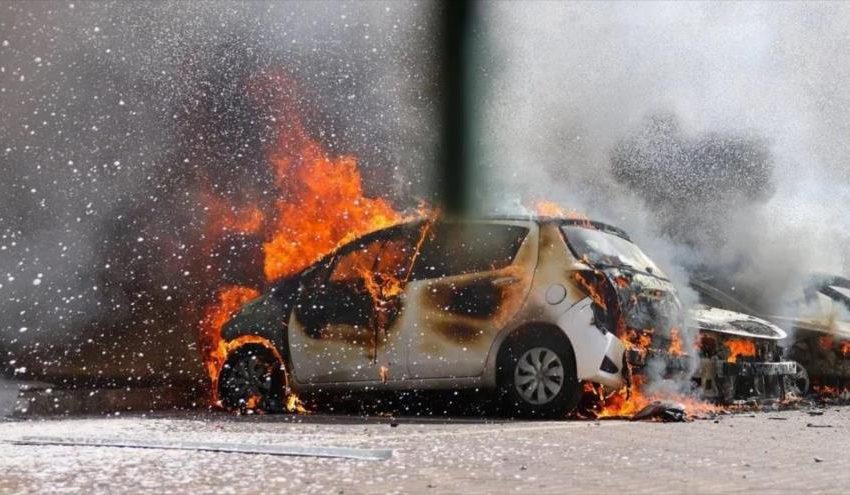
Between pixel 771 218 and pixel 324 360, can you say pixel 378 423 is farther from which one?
pixel 771 218

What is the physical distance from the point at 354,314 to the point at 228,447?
3.28m

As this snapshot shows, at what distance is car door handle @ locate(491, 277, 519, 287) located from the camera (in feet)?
28.8

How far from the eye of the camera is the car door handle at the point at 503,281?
345 inches

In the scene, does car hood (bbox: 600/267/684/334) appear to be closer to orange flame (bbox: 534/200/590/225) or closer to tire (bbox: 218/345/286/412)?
orange flame (bbox: 534/200/590/225)

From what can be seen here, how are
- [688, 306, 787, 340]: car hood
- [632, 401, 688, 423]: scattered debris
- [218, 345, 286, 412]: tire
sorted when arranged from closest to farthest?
[632, 401, 688, 423]: scattered debris, [688, 306, 787, 340]: car hood, [218, 345, 286, 412]: tire

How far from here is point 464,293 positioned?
8938 mm

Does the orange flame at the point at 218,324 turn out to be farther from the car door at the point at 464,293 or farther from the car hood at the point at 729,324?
the car hood at the point at 729,324

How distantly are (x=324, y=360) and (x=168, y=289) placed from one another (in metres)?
4.63

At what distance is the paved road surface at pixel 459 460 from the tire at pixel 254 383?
45.2 inches

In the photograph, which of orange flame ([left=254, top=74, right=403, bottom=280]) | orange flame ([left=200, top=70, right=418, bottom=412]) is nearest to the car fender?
orange flame ([left=200, top=70, right=418, bottom=412])

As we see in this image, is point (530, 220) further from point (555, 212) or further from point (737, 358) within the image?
point (737, 358)

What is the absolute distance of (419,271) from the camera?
9.22 meters

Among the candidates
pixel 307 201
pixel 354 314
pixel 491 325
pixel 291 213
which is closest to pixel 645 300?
pixel 491 325

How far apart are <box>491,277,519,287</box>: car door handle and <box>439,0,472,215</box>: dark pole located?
6069mm
